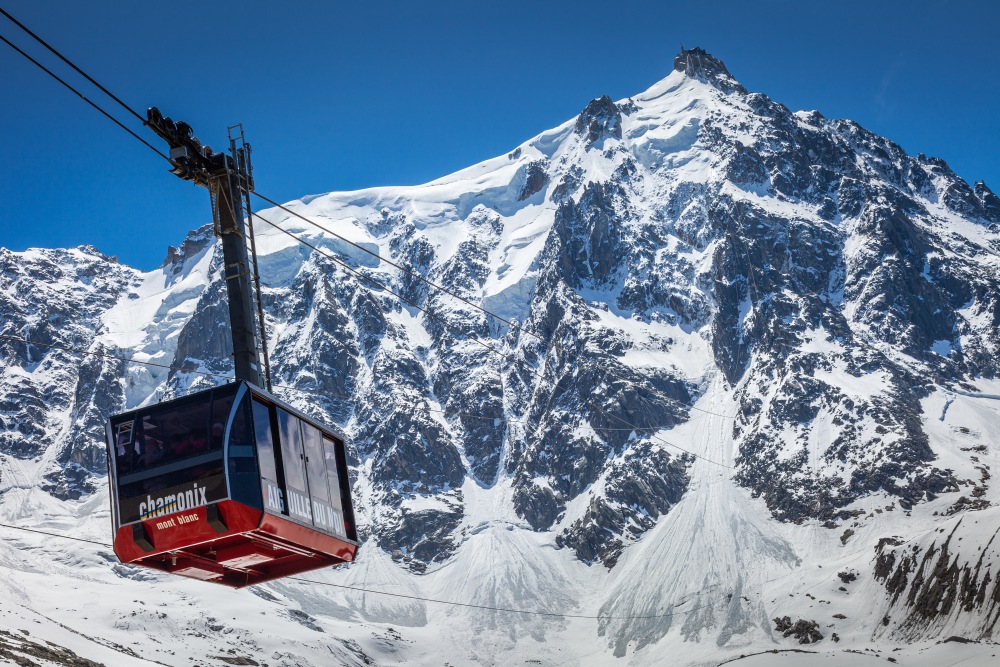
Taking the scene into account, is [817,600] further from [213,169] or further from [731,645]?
[213,169]

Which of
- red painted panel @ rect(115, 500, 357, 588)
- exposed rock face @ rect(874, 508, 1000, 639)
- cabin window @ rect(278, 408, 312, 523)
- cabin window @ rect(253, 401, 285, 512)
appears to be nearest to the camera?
red painted panel @ rect(115, 500, 357, 588)

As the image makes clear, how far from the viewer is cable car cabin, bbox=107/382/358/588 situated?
27.8 meters

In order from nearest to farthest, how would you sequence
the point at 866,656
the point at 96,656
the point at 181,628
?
the point at 96,656 → the point at 866,656 → the point at 181,628

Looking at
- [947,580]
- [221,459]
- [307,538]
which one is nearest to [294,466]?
[307,538]

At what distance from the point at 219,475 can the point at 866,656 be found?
15120 cm

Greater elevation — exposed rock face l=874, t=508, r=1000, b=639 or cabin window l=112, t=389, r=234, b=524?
cabin window l=112, t=389, r=234, b=524

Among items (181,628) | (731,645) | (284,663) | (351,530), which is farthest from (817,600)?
(351,530)

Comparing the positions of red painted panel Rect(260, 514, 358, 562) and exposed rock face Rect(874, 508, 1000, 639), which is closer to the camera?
red painted panel Rect(260, 514, 358, 562)

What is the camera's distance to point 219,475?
2775 cm

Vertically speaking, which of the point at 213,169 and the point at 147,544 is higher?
the point at 213,169

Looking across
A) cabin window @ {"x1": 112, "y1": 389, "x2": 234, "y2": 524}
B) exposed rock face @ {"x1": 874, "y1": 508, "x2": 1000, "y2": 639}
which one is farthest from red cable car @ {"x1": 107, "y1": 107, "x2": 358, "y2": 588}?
exposed rock face @ {"x1": 874, "y1": 508, "x2": 1000, "y2": 639}

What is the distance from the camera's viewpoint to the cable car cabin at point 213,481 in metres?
27.8

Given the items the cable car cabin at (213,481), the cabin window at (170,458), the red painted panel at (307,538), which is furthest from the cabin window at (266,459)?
the cabin window at (170,458)

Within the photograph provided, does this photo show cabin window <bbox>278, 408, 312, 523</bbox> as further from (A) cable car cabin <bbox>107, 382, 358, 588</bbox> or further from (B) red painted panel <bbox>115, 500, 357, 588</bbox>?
(B) red painted panel <bbox>115, 500, 357, 588</bbox>
